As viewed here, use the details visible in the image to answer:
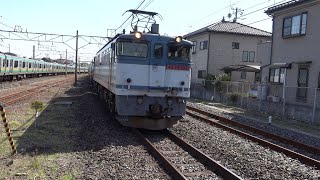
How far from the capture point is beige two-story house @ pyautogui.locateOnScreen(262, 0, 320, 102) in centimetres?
1959

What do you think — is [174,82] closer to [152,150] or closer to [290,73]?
[152,150]

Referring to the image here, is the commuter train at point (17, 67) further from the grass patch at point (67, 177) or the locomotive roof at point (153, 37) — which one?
the grass patch at point (67, 177)

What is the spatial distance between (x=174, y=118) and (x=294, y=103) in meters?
10.7

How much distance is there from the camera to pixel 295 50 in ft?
70.1

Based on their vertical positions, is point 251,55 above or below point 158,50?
above

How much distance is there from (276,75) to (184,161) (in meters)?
17.2

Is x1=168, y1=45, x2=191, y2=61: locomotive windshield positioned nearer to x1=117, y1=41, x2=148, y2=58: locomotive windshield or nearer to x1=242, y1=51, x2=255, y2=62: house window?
x1=117, y1=41, x2=148, y2=58: locomotive windshield

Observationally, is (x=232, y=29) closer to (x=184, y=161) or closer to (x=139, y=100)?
(x=139, y=100)

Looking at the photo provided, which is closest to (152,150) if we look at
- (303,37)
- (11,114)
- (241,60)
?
(11,114)

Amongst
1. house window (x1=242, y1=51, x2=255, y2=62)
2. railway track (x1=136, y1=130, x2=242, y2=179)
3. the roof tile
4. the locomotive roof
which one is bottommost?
railway track (x1=136, y1=130, x2=242, y2=179)

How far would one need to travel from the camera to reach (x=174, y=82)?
11469 millimetres

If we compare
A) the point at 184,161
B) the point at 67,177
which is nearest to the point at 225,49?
the point at 184,161

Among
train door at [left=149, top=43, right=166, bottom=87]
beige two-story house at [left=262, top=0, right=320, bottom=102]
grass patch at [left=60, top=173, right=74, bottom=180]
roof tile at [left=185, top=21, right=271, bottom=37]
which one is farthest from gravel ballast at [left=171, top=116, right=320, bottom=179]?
roof tile at [left=185, top=21, right=271, bottom=37]

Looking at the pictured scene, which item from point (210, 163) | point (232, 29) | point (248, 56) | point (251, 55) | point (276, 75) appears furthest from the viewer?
point (251, 55)
